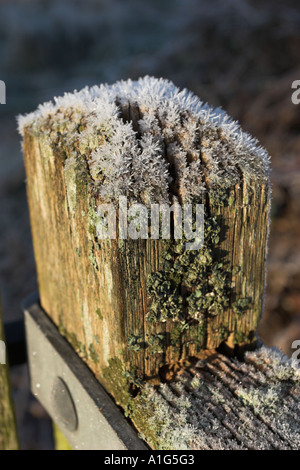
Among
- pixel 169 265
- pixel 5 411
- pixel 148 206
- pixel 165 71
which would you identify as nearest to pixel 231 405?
pixel 169 265

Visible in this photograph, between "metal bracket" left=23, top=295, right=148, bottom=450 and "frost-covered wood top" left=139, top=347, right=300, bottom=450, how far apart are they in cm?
15

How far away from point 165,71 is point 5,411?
7655mm

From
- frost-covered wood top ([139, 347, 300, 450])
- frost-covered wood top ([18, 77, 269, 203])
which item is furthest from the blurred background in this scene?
frost-covered wood top ([18, 77, 269, 203])

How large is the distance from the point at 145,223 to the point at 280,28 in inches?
308

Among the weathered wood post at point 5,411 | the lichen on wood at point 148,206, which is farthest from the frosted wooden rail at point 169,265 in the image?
the weathered wood post at point 5,411

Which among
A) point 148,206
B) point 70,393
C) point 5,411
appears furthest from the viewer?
point 5,411

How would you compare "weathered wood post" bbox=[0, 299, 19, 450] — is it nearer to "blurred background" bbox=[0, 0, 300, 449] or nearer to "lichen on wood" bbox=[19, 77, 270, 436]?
"lichen on wood" bbox=[19, 77, 270, 436]

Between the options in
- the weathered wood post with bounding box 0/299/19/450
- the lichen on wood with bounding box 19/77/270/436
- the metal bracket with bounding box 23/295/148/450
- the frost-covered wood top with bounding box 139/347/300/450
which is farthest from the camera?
the weathered wood post with bounding box 0/299/19/450

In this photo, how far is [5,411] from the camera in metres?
1.90

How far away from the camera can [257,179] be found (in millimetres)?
1408

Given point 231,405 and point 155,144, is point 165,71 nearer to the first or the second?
point 155,144

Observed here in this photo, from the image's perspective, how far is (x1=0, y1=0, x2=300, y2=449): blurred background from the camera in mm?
A: 4680

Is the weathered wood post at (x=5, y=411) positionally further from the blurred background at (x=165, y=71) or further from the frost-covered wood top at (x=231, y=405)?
the blurred background at (x=165, y=71)

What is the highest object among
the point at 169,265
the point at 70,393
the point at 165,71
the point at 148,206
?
the point at 165,71
